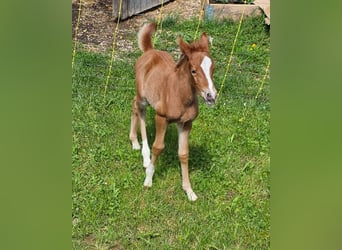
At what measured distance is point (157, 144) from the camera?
388cm

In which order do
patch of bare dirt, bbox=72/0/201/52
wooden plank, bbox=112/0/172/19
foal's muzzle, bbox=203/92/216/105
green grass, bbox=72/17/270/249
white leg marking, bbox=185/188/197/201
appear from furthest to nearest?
wooden plank, bbox=112/0/172/19 < patch of bare dirt, bbox=72/0/201/52 < white leg marking, bbox=185/188/197/201 < green grass, bbox=72/17/270/249 < foal's muzzle, bbox=203/92/216/105

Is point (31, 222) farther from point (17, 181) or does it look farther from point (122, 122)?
point (122, 122)

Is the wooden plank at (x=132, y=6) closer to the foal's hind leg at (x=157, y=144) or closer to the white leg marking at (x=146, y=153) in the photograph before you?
the white leg marking at (x=146, y=153)

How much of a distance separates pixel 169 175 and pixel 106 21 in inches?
173

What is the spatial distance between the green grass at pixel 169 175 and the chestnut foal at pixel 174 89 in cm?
20

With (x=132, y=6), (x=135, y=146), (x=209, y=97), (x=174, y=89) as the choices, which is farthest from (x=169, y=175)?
(x=132, y=6)

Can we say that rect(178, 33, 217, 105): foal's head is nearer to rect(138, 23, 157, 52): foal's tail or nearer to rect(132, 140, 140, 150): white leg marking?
rect(138, 23, 157, 52): foal's tail

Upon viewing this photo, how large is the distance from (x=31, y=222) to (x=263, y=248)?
8.05 feet

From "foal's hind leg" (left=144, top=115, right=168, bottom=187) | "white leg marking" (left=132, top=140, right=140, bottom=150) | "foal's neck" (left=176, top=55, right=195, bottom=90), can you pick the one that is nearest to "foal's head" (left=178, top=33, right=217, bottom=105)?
"foal's neck" (left=176, top=55, right=195, bottom=90)

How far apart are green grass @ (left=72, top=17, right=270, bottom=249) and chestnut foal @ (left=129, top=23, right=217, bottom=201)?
20cm

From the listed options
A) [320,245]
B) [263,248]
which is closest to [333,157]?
[320,245]

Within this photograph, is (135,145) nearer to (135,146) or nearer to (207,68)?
(135,146)

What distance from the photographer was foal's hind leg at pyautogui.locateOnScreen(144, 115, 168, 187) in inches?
150

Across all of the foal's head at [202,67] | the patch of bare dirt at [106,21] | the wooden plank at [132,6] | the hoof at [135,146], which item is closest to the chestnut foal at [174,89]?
the foal's head at [202,67]
